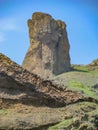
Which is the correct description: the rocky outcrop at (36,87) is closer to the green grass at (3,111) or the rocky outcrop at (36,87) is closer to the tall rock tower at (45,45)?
the green grass at (3,111)

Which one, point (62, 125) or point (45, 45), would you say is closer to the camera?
point (62, 125)

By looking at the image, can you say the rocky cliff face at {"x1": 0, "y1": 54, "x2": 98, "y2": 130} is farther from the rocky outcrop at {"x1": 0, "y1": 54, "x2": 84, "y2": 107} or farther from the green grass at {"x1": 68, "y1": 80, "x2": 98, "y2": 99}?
the green grass at {"x1": 68, "y1": 80, "x2": 98, "y2": 99}

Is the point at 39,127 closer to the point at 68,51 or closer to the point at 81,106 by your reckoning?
the point at 81,106

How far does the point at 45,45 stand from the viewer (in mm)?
108500

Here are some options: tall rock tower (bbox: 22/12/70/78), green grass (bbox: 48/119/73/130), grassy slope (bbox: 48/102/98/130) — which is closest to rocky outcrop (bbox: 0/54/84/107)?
grassy slope (bbox: 48/102/98/130)

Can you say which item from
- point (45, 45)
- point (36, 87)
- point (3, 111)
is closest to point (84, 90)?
point (36, 87)

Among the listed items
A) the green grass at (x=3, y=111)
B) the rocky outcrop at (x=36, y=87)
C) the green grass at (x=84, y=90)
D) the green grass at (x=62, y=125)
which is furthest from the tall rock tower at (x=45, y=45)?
the green grass at (x=62, y=125)

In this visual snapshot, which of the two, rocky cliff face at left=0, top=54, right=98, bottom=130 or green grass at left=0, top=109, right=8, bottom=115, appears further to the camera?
green grass at left=0, top=109, right=8, bottom=115

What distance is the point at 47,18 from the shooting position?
10850cm

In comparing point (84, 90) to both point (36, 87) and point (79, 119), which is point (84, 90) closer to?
point (36, 87)

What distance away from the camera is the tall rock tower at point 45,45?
108 metres

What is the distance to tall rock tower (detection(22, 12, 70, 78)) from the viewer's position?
108 meters

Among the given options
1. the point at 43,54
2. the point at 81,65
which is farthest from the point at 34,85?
the point at 81,65

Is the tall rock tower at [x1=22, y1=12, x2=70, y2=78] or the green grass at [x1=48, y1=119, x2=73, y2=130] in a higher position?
the tall rock tower at [x1=22, y1=12, x2=70, y2=78]
